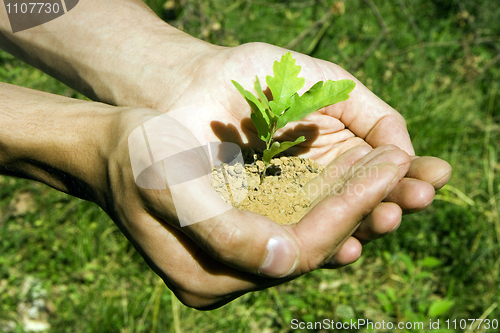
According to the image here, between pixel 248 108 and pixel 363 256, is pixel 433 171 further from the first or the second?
pixel 363 256

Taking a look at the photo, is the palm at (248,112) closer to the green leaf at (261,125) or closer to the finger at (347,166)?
the finger at (347,166)

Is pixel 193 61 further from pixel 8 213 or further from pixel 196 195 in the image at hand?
pixel 8 213

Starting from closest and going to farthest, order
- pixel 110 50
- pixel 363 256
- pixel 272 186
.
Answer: pixel 272 186 → pixel 110 50 → pixel 363 256

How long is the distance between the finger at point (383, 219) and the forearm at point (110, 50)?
127 centimetres

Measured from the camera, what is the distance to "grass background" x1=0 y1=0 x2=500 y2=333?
2562mm

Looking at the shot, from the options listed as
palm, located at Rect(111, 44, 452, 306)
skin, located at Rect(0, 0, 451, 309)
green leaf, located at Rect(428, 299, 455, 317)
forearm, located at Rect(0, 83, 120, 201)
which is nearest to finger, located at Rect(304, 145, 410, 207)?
skin, located at Rect(0, 0, 451, 309)

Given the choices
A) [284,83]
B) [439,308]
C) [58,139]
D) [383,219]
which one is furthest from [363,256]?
[58,139]

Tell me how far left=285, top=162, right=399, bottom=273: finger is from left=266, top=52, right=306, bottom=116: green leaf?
0.53m

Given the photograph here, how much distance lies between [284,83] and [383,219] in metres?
0.75

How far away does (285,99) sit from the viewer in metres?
→ 1.82

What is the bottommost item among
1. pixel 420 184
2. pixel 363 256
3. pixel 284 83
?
pixel 363 256

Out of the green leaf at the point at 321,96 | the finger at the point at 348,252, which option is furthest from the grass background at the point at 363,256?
the green leaf at the point at 321,96

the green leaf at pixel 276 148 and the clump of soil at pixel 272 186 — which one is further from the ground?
the green leaf at pixel 276 148

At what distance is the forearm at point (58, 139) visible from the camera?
170cm
